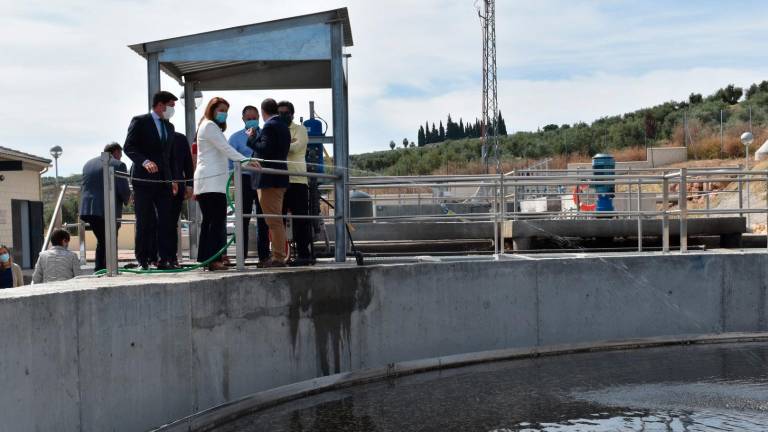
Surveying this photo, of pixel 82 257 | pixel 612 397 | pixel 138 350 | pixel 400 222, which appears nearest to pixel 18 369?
pixel 138 350

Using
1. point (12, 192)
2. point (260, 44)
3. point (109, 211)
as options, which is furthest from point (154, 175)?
point (12, 192)

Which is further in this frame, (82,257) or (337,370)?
(82,257)

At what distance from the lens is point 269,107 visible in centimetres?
864

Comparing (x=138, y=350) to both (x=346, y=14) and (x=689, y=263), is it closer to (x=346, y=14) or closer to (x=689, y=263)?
(x=346, y=14)

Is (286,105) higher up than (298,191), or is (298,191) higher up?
(286,105)

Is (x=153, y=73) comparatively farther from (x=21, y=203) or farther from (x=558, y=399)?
(x=21, y=203)

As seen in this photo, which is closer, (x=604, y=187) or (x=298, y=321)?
(x=298, y=321)

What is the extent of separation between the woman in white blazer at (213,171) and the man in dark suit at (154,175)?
370 mm

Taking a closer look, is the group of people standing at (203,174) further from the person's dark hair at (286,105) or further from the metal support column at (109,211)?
the metal support column at (109,211)

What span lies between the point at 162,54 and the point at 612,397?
622 centimetres

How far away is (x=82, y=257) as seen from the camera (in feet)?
39.3

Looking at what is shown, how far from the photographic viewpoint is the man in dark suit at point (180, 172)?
855 centimetres

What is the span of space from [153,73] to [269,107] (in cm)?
246

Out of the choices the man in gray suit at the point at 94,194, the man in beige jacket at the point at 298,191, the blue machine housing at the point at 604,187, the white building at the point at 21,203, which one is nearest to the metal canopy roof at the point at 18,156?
the white building at the point at 21,203
